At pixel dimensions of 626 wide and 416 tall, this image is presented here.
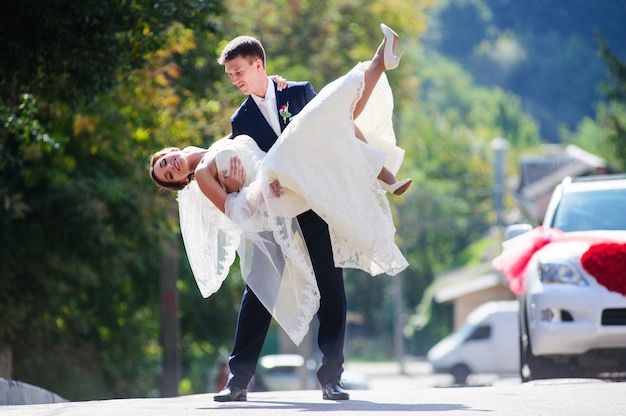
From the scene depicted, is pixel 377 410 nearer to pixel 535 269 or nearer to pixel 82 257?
pixel 535 269

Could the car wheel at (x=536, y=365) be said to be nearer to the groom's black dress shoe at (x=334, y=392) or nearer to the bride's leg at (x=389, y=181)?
the groom's black dress shoe at (x=334, y=392)

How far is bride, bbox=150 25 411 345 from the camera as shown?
7660mm

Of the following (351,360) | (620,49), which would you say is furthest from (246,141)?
(620,49)

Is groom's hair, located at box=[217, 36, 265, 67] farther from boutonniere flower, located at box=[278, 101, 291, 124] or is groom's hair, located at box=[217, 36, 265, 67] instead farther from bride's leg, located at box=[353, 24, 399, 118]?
bride's leg, located at box=[353, 24, 399, 118]

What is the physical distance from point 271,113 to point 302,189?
0.64 m

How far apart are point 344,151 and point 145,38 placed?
538cm

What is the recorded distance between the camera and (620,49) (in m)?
118

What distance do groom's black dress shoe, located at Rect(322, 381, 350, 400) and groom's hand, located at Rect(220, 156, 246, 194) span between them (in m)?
1.30

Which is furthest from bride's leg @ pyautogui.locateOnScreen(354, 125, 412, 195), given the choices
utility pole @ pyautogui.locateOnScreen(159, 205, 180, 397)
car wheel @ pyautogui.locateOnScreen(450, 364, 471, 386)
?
car wheel @ pyautogui.locateOnScreen(450, 364, 471, 386)

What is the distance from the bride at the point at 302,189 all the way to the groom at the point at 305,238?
0.09m

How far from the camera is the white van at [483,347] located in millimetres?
43656

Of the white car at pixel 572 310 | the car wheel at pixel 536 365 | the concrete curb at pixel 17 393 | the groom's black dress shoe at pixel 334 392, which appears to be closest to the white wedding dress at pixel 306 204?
the groom's black dress shoe at pixel 334 392

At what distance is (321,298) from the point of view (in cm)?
802

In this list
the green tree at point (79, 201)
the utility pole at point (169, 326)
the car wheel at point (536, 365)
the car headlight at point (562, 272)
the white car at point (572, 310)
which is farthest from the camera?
the utility pole at point (169, 326)
